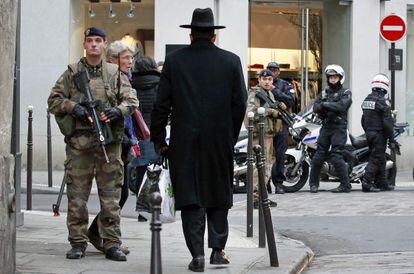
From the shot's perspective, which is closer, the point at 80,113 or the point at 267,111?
the point at 80,113

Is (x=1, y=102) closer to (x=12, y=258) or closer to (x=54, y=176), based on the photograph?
(x=12, y=258)

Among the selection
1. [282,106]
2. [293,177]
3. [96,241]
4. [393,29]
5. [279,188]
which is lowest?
[96,241]

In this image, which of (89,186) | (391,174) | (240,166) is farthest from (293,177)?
(89,186)

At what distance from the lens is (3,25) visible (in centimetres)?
713

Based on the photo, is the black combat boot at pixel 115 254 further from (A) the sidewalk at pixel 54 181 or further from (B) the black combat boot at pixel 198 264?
(A) the sidewalk at pixel 54 181

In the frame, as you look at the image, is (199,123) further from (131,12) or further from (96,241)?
(131,12)

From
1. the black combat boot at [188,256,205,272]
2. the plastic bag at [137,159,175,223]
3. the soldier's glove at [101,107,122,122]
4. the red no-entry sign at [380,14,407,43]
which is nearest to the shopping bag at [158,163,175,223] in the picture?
the plastic bag at [137,159,175,223]

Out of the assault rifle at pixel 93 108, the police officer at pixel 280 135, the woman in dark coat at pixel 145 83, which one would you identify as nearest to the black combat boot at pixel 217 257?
the assault rifle at pixel 93 108

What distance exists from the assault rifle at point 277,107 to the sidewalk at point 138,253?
11.1 ft

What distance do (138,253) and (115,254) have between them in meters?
0.58

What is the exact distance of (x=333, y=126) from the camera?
1614cm

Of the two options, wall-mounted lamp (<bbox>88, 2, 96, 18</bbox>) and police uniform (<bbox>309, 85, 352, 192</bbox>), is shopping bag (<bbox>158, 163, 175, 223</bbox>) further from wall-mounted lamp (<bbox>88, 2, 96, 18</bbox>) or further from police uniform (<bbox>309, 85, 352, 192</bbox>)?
wall-mounted lamp (<bbox>88, 2, 96, 18</bbox>)

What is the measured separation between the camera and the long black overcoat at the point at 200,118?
26.6ft

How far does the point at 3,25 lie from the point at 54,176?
12.4 meters
